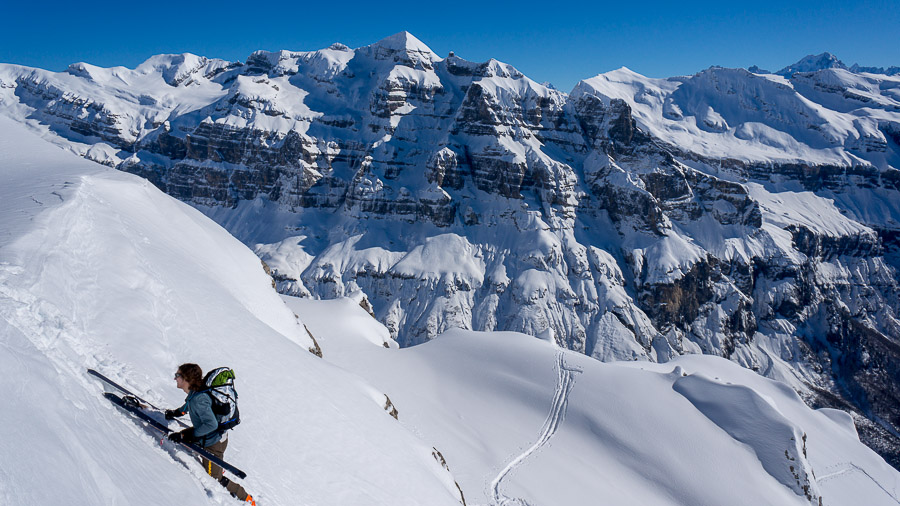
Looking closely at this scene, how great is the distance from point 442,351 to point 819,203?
174 meters

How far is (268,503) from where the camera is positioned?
29.1 ft

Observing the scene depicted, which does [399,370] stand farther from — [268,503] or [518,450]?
[268,503]

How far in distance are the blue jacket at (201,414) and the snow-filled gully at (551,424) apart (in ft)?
66.1

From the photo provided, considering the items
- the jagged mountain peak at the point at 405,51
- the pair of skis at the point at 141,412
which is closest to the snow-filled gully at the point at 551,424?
the pair of skis at the point at 141,412

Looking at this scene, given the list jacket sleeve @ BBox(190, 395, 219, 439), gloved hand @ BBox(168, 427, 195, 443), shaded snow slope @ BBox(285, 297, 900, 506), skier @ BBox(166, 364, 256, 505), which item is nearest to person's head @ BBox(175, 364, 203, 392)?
skier @ BBox(166, 364, 256, 505)

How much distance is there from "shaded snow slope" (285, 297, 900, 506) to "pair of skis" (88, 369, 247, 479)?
18.6 m

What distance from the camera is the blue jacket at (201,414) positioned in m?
7.73

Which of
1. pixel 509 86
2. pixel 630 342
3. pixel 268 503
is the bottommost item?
pixel 630 342

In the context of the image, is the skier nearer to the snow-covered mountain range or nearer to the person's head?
the person's head

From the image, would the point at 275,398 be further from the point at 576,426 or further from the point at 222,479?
the point at 576,426

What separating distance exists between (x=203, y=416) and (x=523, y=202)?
417 ft

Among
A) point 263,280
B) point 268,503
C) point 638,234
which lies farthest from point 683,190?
point 268,503

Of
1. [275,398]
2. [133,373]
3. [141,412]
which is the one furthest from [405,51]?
[141,412]

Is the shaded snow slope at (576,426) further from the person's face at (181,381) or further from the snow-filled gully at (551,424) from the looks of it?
the person's face at (181,381)
